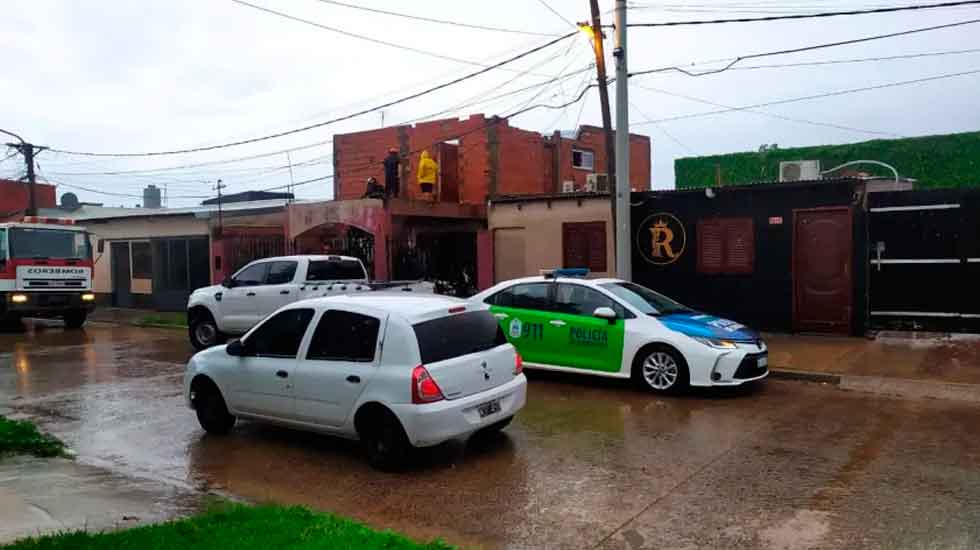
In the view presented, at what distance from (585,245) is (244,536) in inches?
516

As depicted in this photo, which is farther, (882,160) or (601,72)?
(882,160)

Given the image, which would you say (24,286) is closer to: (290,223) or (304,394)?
(290,223)

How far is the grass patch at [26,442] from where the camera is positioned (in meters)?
7.68

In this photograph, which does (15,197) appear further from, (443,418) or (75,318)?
(443,418)

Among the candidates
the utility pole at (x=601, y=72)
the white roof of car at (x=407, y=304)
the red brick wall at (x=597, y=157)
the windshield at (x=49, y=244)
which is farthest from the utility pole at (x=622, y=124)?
the red brick wall at (x=597, y=157)

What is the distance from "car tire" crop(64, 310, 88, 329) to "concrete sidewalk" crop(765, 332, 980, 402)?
688 inches

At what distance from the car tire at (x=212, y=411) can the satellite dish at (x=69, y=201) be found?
1555 inches

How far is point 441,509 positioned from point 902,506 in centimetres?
338

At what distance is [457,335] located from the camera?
718 centimetres

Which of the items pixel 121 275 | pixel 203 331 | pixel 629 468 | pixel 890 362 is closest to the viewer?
pixel 629 468

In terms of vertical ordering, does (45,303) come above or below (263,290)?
below

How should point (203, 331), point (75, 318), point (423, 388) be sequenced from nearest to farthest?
point (423, 388) < point (203, 331) < point (75, 318)

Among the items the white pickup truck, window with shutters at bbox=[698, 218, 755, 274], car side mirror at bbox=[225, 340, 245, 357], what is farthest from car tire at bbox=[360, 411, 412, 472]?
window with shutters at bbox=[698, 218, 755, 274]

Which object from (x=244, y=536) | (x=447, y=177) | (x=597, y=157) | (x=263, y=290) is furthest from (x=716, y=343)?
(x=597, y=157)
